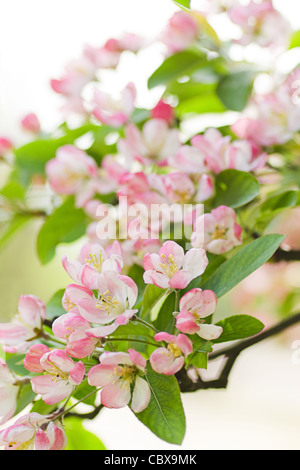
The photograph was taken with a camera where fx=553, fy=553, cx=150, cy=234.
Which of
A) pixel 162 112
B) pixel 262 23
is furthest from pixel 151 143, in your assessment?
pixel 262 23

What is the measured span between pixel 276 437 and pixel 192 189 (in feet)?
4.30

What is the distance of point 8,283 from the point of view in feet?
4.28

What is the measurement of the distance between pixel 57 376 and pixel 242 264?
0.38 feet

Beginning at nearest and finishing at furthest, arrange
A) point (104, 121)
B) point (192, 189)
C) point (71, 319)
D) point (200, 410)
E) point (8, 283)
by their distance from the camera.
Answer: point (71, 319) < point (192, 189) < point (104, 121) < point (8, 283) < point (200, 410)

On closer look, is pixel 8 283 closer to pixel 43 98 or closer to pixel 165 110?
pixel 43 98

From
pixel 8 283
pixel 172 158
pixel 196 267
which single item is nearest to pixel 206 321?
pixel 196 267

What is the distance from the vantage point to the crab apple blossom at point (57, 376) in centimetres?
28

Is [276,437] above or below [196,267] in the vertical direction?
below

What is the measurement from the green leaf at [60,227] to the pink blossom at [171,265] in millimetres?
222

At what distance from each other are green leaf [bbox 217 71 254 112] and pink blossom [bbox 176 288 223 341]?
242 millimetres

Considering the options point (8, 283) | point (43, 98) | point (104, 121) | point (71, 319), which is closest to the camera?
point (71, 319)

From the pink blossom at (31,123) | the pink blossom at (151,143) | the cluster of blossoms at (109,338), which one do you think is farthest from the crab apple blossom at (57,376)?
the pink blossom at (31,123)

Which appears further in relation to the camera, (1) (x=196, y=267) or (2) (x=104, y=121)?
(2) (x=104, y=121)
